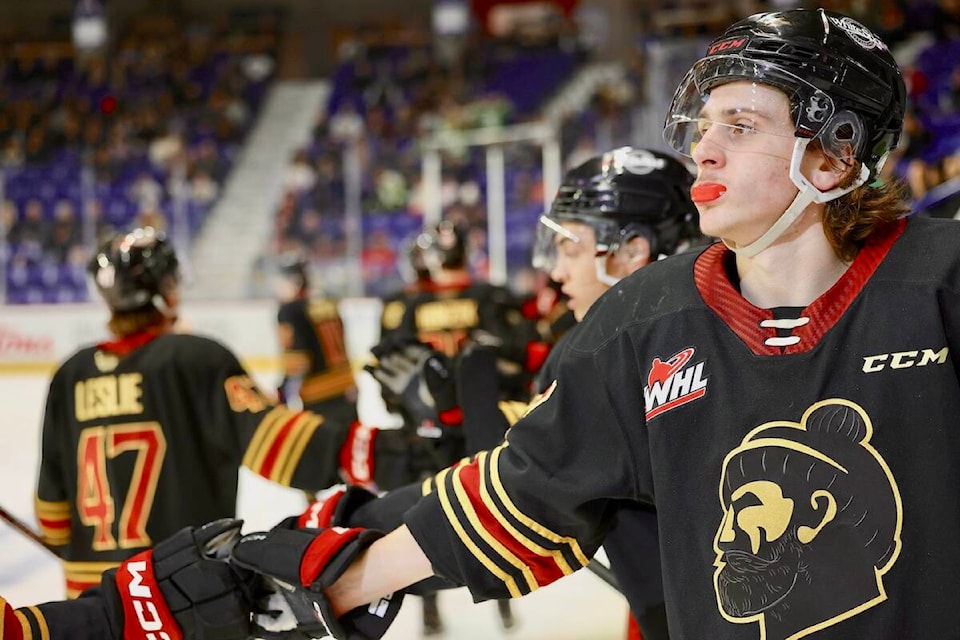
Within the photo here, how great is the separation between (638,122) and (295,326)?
23.4 feet

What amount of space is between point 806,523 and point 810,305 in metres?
0.25

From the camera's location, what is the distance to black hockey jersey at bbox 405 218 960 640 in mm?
1177

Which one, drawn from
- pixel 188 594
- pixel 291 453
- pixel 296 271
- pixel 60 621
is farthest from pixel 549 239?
pixel 296 271

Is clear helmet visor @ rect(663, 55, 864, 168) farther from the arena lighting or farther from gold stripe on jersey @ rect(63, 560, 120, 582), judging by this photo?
the arena lighting

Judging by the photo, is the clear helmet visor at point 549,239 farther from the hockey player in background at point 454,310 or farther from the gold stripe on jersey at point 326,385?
the gold stripe on jersey at point 326,385

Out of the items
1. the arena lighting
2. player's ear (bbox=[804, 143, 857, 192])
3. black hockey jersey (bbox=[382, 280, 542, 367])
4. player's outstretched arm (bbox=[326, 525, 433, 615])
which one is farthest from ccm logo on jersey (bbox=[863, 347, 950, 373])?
the arena lighting

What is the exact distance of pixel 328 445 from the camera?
247 centimetres

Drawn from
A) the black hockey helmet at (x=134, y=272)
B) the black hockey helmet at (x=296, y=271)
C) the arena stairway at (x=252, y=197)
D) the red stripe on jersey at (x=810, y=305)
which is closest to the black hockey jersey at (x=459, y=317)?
the black hockey helmet at (x=296, y=271)

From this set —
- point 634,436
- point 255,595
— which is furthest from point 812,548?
point 255,595

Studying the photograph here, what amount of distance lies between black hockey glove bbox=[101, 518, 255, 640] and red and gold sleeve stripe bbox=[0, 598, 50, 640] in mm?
103

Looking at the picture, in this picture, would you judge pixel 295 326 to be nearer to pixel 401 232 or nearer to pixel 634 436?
pixel 634 436

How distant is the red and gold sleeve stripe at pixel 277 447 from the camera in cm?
247

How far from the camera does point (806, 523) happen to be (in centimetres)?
122

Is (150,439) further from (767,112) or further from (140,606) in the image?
(767,112)
